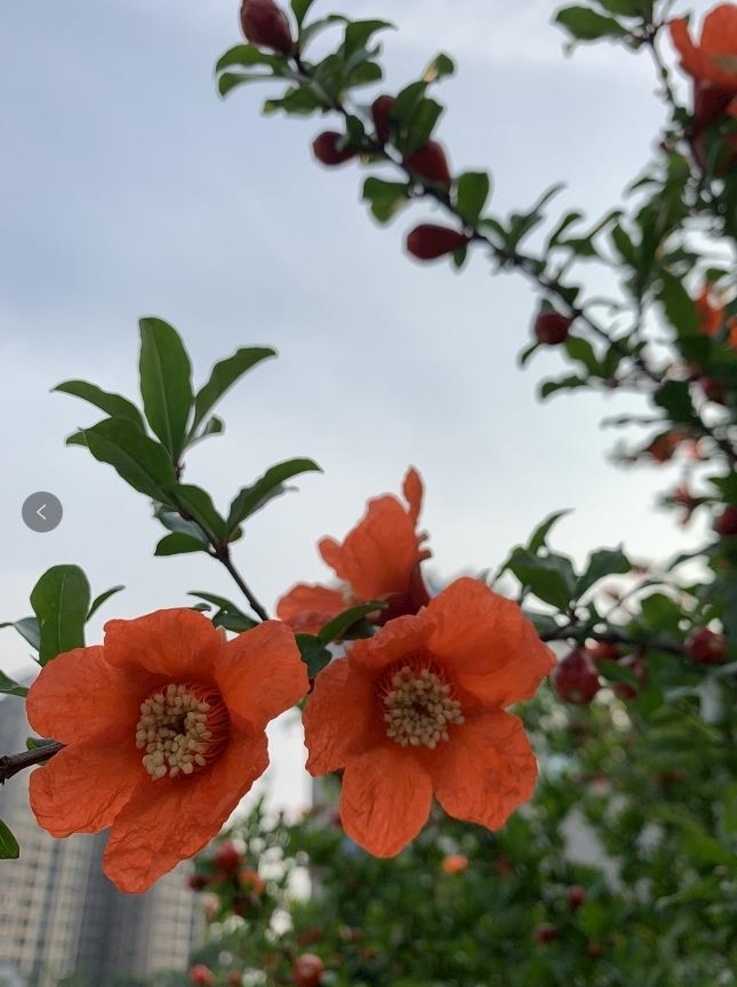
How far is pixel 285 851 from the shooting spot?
7.13ft

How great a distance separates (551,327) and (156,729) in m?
0.86

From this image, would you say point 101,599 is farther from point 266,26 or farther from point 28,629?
point 266,26

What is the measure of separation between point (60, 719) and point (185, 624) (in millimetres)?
103

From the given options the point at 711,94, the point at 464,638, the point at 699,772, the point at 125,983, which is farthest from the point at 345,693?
the point at 125,983

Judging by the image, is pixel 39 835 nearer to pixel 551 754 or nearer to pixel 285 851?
pixel 285 851

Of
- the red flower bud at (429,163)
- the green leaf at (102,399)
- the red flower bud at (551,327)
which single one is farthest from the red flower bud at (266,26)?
the green leaf at (102,399)

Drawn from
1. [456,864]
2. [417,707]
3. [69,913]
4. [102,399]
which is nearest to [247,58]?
[102,399]

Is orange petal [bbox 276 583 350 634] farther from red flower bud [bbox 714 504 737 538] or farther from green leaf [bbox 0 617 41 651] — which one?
red flower bud [bbox 714 504 737 538]

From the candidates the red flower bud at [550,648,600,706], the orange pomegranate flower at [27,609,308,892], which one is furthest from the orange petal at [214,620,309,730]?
the red flower bud at [550,648,600,706]

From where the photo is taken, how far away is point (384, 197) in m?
1.29

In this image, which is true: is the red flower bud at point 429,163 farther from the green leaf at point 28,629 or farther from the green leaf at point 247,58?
the green leaf at point 28,629

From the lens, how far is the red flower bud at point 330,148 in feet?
3.56

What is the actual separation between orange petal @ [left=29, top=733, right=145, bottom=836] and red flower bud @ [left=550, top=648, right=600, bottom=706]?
514 mm

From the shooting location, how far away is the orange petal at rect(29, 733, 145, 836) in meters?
0.51
